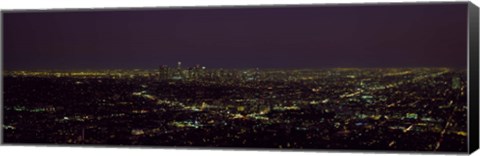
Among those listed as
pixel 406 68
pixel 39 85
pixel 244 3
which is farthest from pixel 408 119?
pixel 39 85

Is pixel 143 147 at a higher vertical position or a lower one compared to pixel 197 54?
lower

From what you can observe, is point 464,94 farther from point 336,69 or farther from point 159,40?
point 159,40

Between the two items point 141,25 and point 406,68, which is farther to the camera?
point 141,25

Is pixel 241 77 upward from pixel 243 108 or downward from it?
upward

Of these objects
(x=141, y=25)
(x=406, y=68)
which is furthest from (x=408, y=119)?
(x=141, y=25)
